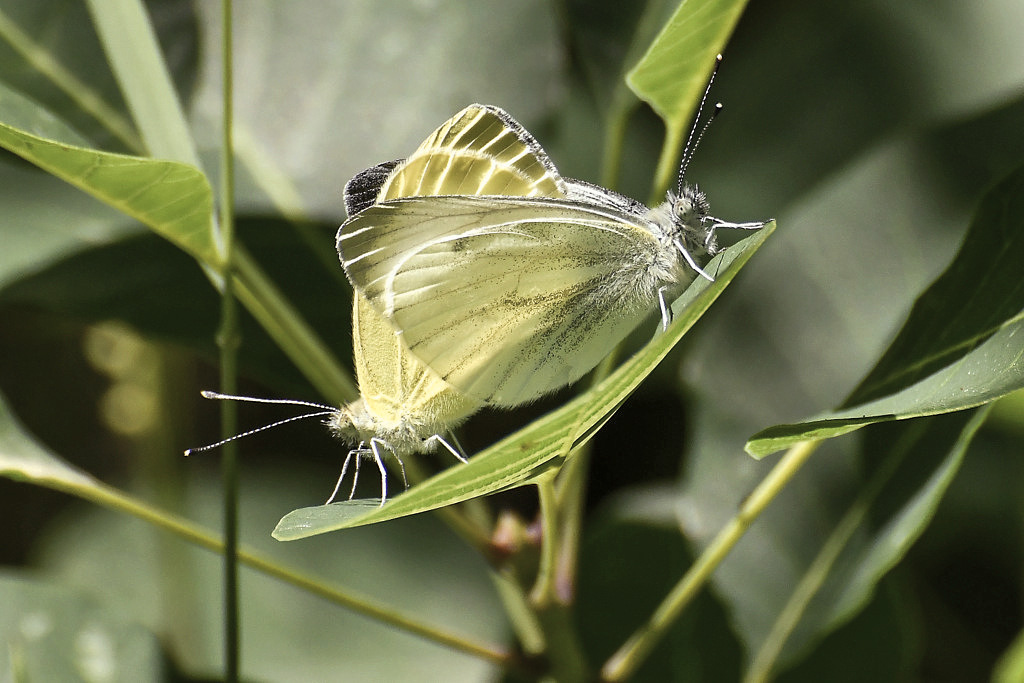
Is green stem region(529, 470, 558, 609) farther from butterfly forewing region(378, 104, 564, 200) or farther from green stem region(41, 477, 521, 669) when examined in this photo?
butterfly forewing region(378, 104, 564, 200)

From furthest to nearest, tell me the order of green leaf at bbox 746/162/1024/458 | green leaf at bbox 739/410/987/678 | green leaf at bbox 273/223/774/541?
green leaf at bbox 739/410/987/678 → green leaf at bbox 746/162/1024/458 → green leaf at bbox 273/223/774/541

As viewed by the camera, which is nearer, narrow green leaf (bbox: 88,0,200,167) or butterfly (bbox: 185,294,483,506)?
narrow green leaf (bbox: 88,0,200,167)

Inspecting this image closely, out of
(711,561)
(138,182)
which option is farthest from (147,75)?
(711,561)

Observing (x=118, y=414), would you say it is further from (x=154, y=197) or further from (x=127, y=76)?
(x=154, y=197)

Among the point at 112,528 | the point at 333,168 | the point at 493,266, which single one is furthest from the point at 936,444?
the point at 112,528

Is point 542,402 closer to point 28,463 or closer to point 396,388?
point 396,388

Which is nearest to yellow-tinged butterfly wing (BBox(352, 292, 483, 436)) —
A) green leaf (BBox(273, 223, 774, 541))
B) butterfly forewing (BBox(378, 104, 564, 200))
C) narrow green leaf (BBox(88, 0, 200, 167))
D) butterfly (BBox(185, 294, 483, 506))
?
butterfly (BBox(185, 294, 483, 506))

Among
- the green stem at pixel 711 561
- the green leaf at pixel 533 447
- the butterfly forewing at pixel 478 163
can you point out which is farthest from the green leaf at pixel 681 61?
the green stem at pixel 711 561

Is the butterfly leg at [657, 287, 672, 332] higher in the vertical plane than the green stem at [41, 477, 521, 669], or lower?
higher
